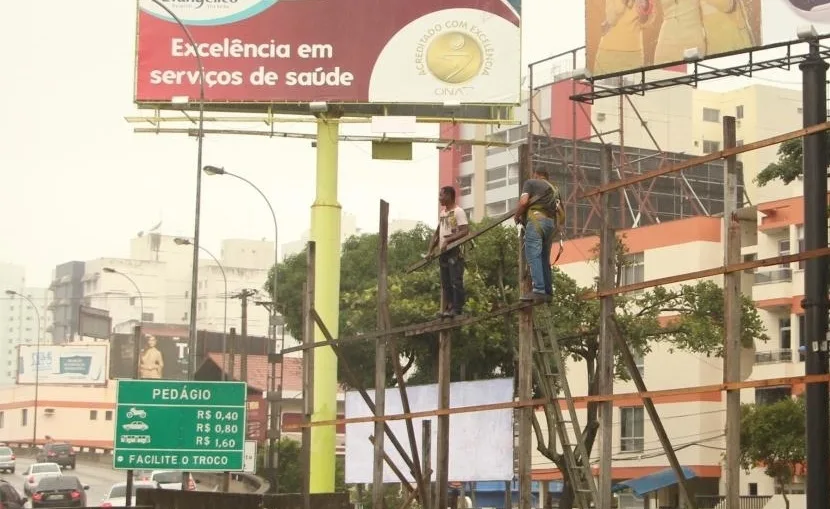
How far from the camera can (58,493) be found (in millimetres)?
50750

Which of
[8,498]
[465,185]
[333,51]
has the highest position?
[465,185]

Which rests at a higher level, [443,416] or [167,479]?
[443,416]

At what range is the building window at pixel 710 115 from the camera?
293 ft

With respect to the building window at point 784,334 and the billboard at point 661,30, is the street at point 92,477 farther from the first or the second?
the billboard at point 661,30

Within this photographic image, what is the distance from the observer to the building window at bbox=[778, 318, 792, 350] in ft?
163

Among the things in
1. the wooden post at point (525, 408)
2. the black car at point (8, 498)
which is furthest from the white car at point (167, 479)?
the wooden post at point (525, 408)

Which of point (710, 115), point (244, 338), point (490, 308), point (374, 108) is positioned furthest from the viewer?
point (710, 115)

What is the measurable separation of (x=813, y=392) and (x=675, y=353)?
4099cm

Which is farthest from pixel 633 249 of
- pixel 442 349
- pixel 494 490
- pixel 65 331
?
pixel 65 331

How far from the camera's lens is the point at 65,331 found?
197 m

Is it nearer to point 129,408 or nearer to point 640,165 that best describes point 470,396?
point 129,408

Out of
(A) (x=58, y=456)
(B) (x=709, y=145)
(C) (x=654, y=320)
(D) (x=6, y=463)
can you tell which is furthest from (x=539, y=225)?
(B) (x=709, y=145)

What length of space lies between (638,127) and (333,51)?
162 feet

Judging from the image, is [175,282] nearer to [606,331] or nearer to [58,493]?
[58,493]
